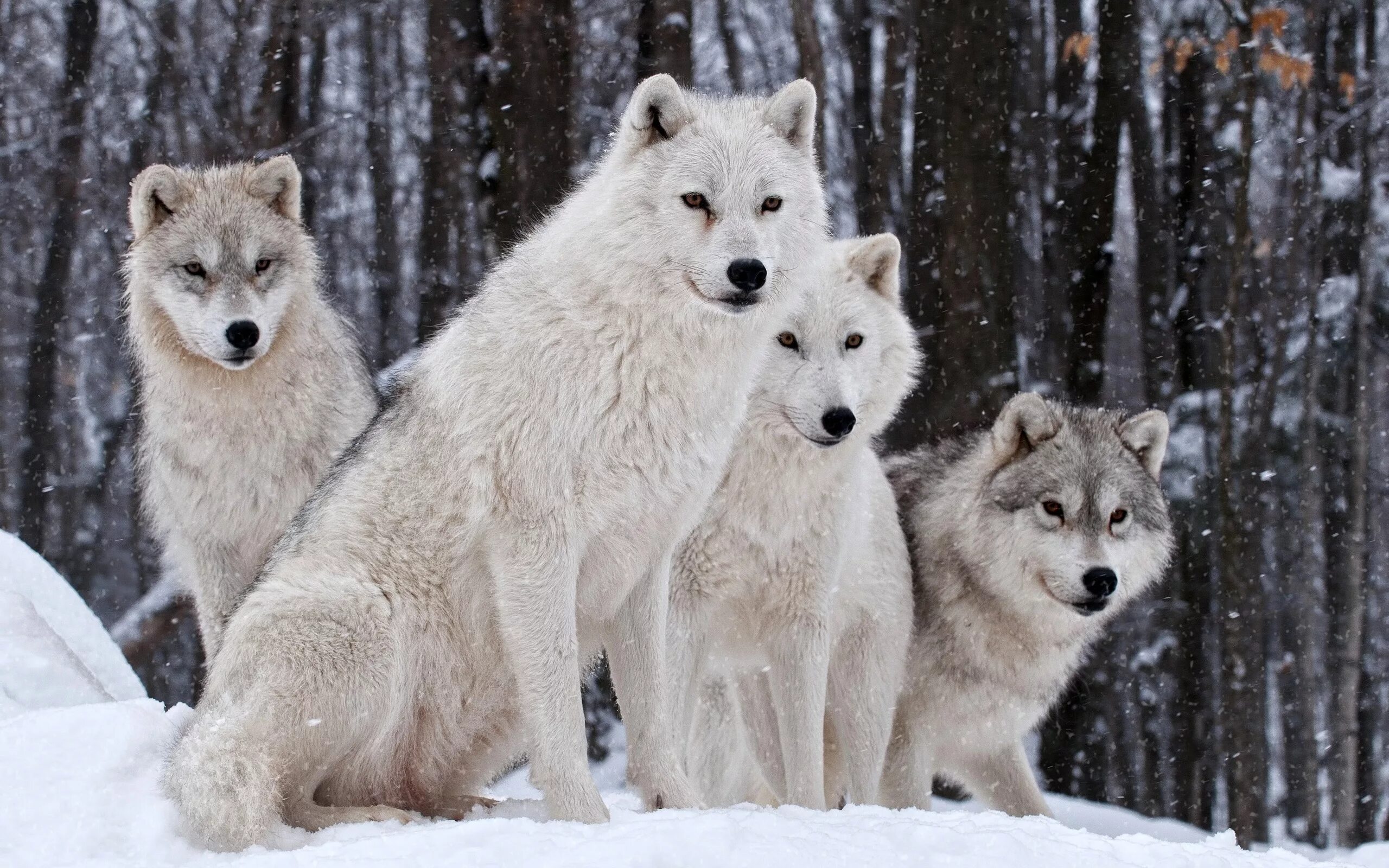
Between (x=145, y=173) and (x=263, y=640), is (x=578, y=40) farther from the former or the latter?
(x=263, y=640)

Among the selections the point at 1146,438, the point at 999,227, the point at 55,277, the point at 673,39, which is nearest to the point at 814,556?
the point at 1146,438

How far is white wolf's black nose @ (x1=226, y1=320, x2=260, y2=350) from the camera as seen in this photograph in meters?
5.71

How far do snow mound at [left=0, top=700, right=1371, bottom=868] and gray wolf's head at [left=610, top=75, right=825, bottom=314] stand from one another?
1.63 metres

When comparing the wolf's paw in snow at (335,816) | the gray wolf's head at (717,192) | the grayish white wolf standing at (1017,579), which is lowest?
the grayish white wolf standing at (1017,579)

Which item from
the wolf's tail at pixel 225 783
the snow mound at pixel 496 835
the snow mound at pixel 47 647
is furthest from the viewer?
the snow mound at pixel 47 647

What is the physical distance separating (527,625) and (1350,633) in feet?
33.5

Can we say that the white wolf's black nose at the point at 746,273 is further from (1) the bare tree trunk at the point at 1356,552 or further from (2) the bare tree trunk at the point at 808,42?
(1) the bare tree trunk at the point at 1356,552

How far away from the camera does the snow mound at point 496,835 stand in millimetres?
3174

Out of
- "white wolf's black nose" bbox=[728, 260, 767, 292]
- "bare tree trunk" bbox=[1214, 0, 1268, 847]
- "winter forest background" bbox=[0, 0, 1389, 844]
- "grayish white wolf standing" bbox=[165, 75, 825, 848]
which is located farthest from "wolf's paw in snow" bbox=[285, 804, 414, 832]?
"bare tree trunk" bbox=[1214, 0, 1268, 847]

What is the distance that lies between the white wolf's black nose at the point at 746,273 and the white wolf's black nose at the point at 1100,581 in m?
2.59

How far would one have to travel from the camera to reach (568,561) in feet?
13.2

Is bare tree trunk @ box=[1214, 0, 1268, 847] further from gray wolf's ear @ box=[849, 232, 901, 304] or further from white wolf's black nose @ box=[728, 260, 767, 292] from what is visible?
white wolf's black nose @ box=[728, 260, 767, 292]

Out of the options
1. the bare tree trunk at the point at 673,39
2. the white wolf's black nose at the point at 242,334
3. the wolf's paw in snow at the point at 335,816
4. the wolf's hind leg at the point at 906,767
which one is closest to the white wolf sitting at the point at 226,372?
the white wolf's black nose at the point at 242,334

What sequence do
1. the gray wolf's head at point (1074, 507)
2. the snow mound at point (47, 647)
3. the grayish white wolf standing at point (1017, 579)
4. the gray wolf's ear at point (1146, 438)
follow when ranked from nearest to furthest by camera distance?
A: the snow mound at point (47, 647) < the gray wolf's head at point (1074, 507) < the grayish white wolf standing at point (1017, 579) < the gray wolf's ear at point (1146, 438)
